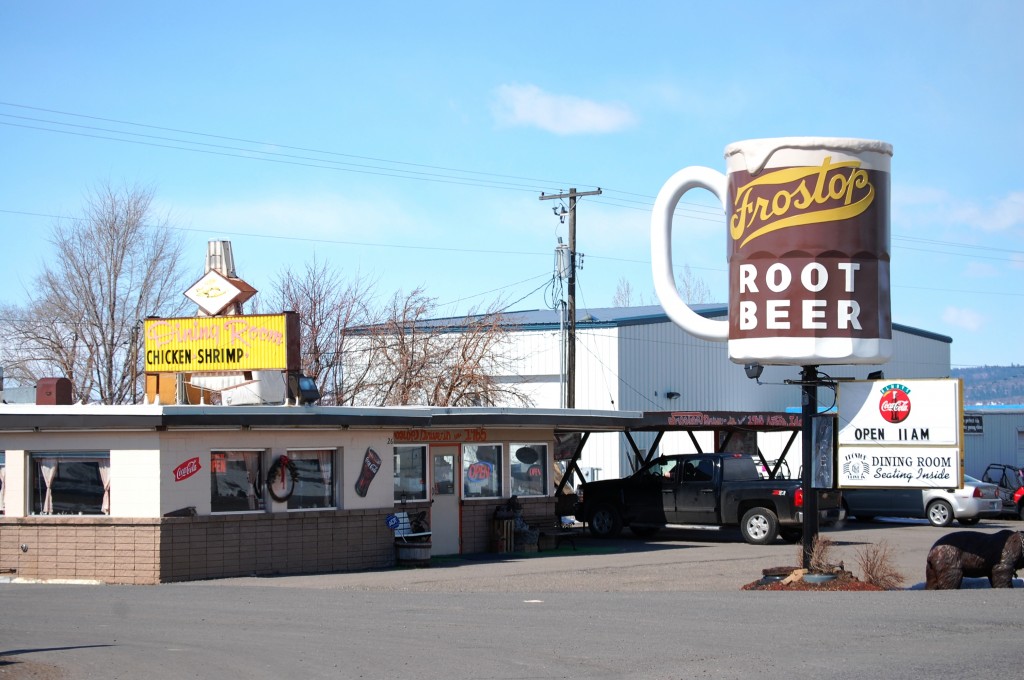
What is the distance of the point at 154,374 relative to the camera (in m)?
19.9

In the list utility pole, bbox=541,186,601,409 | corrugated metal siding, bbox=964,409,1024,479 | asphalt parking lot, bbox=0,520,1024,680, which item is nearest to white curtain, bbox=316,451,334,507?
asphalt parking lot, bbox=0,520,1024,680

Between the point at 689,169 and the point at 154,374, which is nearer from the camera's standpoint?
the point at 689,169

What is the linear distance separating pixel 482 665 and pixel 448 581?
796 centimetres

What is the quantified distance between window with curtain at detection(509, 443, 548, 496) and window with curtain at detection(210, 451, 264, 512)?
6.56 meters

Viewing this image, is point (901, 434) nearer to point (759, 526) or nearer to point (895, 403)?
point (895, 403)

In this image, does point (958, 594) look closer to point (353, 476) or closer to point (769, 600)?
point (769, 600)

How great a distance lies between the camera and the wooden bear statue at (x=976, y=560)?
50.8ft

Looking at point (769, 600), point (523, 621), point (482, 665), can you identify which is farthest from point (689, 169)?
point (482, 665)

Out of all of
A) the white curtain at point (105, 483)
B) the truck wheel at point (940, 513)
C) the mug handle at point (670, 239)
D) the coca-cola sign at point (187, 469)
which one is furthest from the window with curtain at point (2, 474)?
the truck wheel at point (940, 513)

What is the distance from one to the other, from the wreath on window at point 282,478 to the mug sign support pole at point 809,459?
810 centimetres

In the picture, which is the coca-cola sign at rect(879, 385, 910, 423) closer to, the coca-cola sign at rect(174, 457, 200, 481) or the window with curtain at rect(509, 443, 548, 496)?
the window with curtain at rect(509, 443, 548, 496)

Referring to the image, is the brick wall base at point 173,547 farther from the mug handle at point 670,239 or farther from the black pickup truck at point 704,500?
the black pickup truck at point 704,500

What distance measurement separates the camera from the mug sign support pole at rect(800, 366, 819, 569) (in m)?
16.0

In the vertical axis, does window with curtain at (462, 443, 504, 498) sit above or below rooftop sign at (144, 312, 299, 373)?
below
